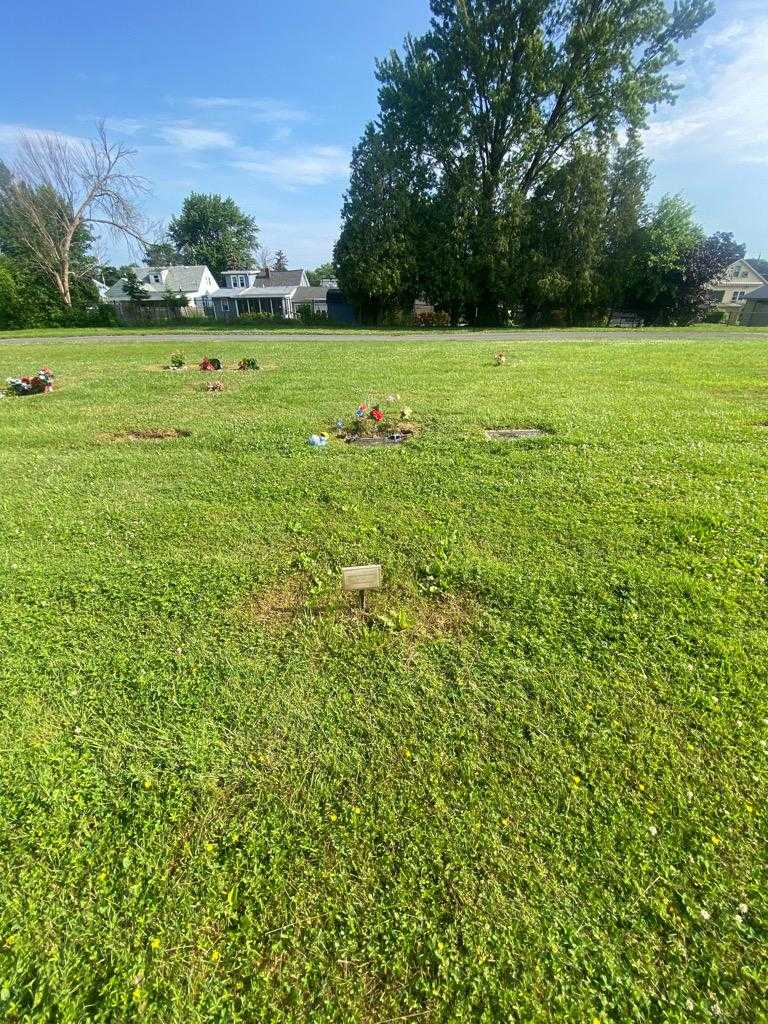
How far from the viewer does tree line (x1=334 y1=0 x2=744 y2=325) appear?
21.4 meters

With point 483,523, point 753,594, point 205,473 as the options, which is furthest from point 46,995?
point 205,473

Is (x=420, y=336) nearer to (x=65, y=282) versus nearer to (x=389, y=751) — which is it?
(x=389, y=751)

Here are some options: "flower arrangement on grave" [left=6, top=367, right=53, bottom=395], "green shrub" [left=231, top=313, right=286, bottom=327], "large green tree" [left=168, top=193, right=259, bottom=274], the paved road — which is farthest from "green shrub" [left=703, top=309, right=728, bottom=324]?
"large green tree" [left=168, top=193, right=259, bottom=274]

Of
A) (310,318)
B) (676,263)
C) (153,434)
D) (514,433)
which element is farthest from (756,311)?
(153,434)

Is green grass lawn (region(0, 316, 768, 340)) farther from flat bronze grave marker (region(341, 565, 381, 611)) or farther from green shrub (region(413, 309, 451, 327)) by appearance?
flat bronze grave marker (region(341, 565, 381, 611))

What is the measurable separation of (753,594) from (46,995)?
325 cm

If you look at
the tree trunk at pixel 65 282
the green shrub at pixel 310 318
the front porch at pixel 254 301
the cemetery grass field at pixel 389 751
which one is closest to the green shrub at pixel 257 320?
the green shrub at pixel 310 318

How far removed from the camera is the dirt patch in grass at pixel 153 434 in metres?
5.50

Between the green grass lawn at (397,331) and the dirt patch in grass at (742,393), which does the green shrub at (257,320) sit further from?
the dirt patch in grass at (742,393)

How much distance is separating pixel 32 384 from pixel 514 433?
25.8 ft

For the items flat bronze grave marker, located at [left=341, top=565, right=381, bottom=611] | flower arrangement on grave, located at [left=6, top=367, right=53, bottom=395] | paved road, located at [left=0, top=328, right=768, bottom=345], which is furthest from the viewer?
paved road, located at [left=0, top=328, right=768, bottom=345]

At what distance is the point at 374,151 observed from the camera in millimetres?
22938

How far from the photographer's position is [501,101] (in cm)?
2183

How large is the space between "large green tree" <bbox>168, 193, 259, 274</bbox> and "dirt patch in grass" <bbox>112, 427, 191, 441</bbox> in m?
63.3
